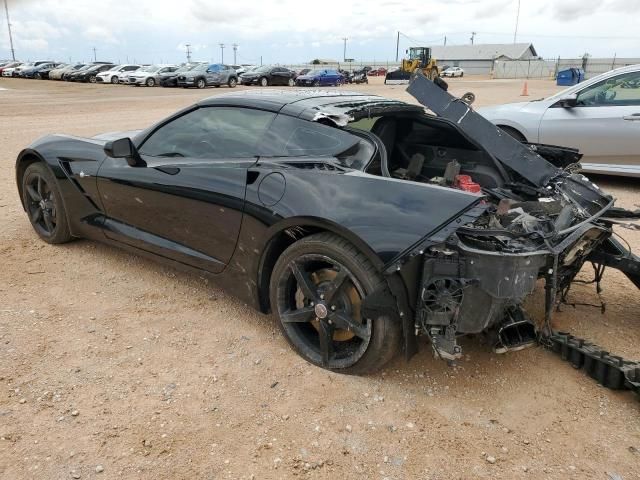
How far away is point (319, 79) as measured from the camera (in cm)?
3488

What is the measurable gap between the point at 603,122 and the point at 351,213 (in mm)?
5293

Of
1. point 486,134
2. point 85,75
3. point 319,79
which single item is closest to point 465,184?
point 486,134

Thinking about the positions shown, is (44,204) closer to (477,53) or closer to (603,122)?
(603,122)

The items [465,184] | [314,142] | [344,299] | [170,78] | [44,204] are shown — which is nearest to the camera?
[344,299]

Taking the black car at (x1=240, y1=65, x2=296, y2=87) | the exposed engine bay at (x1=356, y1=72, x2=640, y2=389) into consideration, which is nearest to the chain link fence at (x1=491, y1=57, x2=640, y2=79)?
the black car at (x1=240, y1=65, x2=296, y2=87)

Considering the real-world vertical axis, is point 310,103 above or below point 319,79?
below

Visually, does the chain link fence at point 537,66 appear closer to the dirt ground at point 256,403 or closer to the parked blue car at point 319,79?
the parked blue car at point 319,79

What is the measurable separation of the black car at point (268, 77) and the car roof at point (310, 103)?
102ft

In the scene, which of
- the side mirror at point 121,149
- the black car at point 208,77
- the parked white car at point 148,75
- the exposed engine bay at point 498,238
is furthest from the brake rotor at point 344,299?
the parked white car at point 148,75

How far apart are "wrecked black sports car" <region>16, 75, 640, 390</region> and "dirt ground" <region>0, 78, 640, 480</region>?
28cm

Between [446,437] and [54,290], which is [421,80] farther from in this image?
[54,290]

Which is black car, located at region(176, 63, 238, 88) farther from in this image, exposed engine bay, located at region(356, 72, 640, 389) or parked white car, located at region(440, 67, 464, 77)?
parked white car, located at region(440, 67, 464, 77)

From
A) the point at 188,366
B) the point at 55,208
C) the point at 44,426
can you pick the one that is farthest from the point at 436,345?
the point at 55,208

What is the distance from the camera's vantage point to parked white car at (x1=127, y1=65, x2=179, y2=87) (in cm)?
3259
